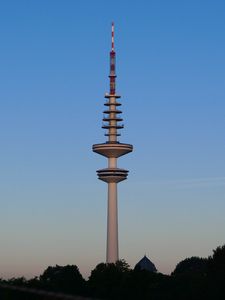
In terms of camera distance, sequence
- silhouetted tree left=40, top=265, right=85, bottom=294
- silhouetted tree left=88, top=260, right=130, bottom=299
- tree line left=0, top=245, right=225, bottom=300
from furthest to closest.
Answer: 1. silhouetted tree left=40, top=265, right=85, bottom=294
2. silhouetted tree left=88, top=260, right=130, bottom=299
3. tree line left=0, top=245, right=225, bottom=300

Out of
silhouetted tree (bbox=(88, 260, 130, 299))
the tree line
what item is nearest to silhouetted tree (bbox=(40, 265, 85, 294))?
the tree line

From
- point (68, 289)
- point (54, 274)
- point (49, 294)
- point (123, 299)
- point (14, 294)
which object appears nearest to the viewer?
point (49, 294)

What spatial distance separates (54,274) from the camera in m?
178

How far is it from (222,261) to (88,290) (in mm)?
22547

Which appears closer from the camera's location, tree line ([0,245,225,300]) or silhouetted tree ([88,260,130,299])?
tree line ([0,245,225,300])

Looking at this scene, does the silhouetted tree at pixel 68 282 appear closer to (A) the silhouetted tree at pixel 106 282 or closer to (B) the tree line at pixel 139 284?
(B) the tree line at pixel 139 284

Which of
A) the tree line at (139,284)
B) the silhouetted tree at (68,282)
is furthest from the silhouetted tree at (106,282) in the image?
the silhouetted tree at (68,282)

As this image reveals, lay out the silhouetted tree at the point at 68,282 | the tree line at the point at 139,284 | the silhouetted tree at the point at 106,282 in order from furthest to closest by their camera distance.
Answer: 1. the silhouetted tree at the point at 68,282
2. the silhouetted tree at the point at 106,282
3. the tree line at the point at 139,284

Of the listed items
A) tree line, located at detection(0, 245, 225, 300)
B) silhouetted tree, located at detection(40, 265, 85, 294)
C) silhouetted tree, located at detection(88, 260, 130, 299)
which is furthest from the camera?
silhouetted tree, located at detection(40, 265, 85, 294)

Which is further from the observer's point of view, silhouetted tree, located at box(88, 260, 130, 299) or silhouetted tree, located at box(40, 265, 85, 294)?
silhouetted tree, located at box(40, 265, 85, 294)

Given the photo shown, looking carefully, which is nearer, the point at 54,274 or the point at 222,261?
the point at 222,261

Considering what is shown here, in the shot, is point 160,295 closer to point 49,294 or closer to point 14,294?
point 14,294

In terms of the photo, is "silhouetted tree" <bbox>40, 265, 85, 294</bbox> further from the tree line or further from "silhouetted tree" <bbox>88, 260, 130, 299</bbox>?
"silhouetted tree" <bbox>88, 260, 130, 299</bbox>

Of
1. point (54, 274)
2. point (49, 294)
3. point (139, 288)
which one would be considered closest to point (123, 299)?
point (139, 288)
